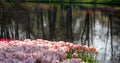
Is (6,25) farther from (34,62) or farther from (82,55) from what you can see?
(34,62)

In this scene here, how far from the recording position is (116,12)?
8375 centimetres

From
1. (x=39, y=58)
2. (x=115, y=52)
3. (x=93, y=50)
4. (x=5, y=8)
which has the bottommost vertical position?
(x=115, y=52)

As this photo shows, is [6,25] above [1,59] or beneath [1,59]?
beneath

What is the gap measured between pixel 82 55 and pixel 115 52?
62.1 feet

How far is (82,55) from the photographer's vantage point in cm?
1058

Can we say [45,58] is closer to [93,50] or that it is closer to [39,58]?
[39,58]

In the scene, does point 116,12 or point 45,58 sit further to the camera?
point 116,12

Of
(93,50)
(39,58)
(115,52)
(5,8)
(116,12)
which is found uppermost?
(39,58)

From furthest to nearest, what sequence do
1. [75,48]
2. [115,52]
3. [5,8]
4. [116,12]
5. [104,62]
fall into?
[116,12] < [5,8] < [115,52] < [104,62] < [75,48]

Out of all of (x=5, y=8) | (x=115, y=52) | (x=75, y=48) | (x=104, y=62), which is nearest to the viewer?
(x=75, y=48)

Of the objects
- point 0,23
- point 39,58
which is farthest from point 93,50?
point 0,23

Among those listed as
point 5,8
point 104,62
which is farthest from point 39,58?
point 5,8

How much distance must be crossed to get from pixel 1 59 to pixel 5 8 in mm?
28720

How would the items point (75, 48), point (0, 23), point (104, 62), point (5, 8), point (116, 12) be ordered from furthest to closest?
point (116, 12) → point (0, 23) → point (5, 8) → point (104, 62) → point (75, 48)
